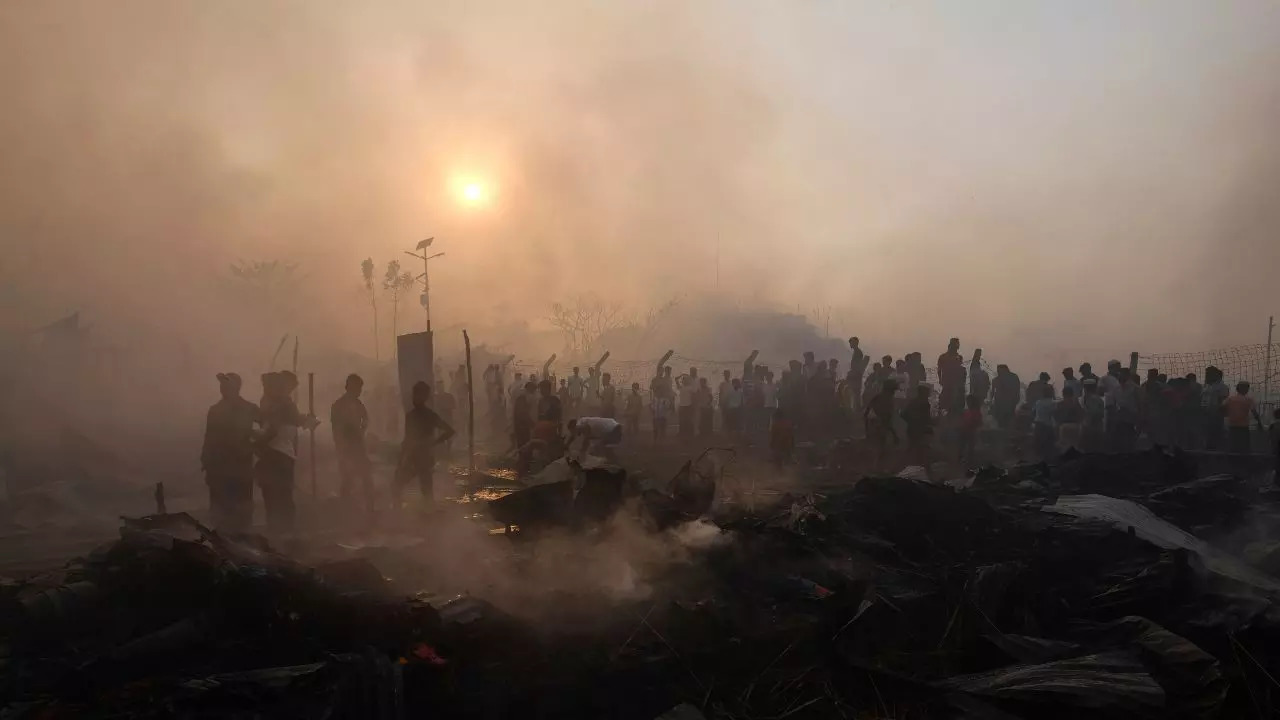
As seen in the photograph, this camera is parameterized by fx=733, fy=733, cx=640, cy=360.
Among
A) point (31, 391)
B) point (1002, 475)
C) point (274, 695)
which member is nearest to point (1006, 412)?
point (1002, 475)

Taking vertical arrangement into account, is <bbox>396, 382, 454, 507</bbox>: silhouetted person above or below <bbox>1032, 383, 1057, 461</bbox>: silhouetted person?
above

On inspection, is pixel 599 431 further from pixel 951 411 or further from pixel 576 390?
pixel 576 390

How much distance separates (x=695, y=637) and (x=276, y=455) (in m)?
5.13

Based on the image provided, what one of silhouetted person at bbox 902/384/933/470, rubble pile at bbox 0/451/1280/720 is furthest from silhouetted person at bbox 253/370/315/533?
silhouetted person at bbox 902/384/933/470

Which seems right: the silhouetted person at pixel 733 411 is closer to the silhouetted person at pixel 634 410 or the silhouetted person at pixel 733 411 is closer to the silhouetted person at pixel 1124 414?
the silhouetted person at pixel 634 410

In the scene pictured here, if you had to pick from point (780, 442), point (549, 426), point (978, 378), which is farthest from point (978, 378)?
point (549, 426)

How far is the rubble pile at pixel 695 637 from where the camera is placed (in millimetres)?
3973

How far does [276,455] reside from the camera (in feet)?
25.5

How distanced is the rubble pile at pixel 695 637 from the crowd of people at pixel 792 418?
6.84 feet

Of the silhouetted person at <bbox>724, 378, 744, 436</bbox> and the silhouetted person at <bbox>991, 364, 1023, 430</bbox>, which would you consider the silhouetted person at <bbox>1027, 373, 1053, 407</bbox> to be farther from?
the silhouetted person at <bbox>724, 378, 744, 436</bbox>

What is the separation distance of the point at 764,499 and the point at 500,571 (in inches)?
154

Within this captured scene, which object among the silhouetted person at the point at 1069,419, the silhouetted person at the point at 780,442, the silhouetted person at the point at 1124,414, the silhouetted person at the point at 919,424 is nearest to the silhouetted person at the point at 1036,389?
the silhouetted person at the point at 1069,419

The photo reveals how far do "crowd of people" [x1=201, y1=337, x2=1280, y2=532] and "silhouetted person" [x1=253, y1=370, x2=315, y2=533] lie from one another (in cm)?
1

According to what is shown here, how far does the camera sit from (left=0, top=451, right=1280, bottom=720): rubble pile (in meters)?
3.97
